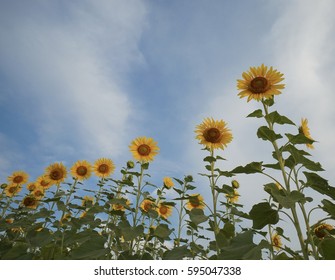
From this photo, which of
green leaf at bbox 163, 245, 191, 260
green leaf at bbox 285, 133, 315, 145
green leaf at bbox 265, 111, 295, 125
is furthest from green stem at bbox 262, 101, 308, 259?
green leaf at bbox 163, 245, 191, 260

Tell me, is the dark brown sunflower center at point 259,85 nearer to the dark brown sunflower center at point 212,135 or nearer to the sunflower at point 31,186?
the dark brown sunflower center at point 212,135

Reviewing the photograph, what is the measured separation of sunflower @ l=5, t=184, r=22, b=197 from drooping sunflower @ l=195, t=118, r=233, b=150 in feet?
21.6

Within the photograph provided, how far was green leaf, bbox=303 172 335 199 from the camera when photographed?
2.65 m

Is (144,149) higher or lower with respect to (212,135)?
higher

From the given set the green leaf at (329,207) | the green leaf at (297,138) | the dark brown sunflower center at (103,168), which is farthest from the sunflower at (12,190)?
the green leaf at (329,207)

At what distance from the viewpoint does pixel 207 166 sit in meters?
4.60

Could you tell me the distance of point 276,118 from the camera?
3223 mm

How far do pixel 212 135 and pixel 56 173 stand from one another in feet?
13.2

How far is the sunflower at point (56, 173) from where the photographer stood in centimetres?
696

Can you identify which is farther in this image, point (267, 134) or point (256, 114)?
point (256, 114)

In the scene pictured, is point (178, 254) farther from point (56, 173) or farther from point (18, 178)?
point (18, 178)

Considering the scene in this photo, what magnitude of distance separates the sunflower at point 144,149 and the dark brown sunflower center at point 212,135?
5.29 feet

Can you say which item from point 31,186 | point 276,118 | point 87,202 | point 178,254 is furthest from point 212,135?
point 31,186
